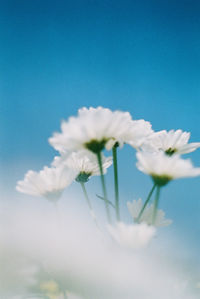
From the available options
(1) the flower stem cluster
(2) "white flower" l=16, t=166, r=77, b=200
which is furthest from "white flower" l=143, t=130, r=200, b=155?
(2) "white flower" l=16, t=166, r=77, b=200

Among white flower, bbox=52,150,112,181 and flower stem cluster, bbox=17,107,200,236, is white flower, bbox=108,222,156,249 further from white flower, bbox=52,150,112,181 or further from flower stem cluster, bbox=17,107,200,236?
white flower, bbox=52,150,112,181

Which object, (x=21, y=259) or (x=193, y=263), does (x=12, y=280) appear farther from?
(x=193, y=263)

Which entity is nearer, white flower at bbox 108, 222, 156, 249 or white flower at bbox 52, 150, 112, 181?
white flower at bbox 108, 222, 156, 249

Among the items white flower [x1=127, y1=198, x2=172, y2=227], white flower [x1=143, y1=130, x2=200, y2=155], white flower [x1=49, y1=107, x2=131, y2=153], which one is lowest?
white flower [x1=127, y1=198, x2=172, y2=227]

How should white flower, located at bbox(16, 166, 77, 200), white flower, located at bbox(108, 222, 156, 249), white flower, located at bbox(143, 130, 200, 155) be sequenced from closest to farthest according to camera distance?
white flower, located at bbox(108, 222, 156, 249), white flower, located at bbox(16, 166, 77, 200), white flower, located at bbox(143, 130, 200, 155)

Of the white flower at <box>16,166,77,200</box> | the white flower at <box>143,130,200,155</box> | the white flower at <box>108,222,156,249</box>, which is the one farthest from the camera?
the white flower at <box>143,130,200,155</box>

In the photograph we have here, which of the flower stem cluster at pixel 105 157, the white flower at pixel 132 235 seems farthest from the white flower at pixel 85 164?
the white flower at pixel 132 235
